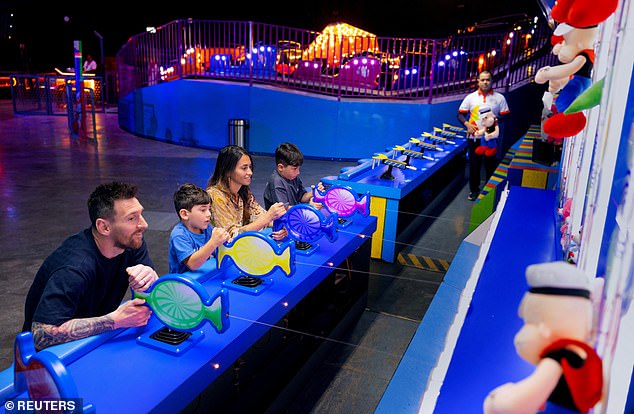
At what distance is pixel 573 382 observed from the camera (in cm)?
75

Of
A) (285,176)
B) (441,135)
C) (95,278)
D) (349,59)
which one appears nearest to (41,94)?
(349,59)

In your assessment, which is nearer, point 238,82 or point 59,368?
point 59,368

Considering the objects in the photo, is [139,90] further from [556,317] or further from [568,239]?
[556,317]

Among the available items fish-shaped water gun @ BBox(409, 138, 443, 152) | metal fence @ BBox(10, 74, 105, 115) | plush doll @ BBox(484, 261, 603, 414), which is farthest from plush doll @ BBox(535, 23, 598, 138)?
metal fence @ BBox(10, 74, 105, 115)

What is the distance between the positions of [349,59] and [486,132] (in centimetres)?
446

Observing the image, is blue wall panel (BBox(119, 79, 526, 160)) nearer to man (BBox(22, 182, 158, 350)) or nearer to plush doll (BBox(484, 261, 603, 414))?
man (BBox(22, 182, 158, 350))

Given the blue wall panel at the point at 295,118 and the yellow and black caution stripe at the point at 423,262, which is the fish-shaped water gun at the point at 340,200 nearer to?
the yellow and black caution stripe at the point at 423,262

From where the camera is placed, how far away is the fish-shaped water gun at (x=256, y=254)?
7.40ft

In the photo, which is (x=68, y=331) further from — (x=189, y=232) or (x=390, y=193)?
(x=390, y=193)

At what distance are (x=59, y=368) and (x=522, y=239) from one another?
2.20m

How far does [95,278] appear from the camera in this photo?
2.06 meters

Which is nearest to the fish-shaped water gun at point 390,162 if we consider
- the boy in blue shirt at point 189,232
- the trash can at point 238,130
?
the boy in blue shirt at point 189,232

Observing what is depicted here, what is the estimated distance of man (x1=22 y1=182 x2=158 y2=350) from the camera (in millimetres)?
1790

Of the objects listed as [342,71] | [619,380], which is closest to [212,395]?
[619,380]
